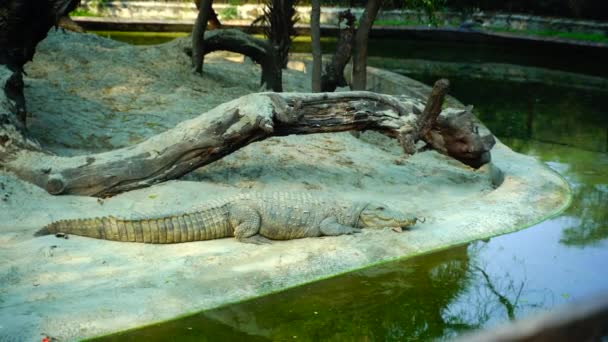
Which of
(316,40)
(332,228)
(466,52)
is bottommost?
(466,52)

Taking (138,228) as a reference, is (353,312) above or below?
below

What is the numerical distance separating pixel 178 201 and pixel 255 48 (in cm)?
482

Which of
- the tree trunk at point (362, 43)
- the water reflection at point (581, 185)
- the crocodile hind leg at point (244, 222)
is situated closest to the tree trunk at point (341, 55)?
the tree trunk at point (362, 43)

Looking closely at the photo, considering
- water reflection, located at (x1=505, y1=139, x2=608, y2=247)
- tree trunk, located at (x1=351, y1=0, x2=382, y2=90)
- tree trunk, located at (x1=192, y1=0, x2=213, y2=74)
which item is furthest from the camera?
tree trunk, located at (x1=192, y1=0, x2=213, y2=74)

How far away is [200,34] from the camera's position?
9.94 meters

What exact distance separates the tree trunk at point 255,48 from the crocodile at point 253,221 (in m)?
4.82

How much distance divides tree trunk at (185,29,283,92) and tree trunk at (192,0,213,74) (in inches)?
6.5

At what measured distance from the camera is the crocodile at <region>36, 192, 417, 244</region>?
4.77 metres

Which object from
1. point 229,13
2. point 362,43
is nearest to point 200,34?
point 362,43

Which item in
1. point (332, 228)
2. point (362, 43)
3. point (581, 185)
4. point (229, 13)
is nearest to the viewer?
point (332, 228)

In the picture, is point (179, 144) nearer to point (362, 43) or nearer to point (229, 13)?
point (362, 43)

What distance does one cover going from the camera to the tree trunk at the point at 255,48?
32.5ft

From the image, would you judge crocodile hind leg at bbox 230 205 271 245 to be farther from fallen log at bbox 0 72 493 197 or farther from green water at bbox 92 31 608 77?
green water at bbox 92 31 608 77

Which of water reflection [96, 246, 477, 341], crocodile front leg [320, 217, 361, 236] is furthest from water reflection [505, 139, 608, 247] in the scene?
crocodile front leg [320, 217, 361, 236]
